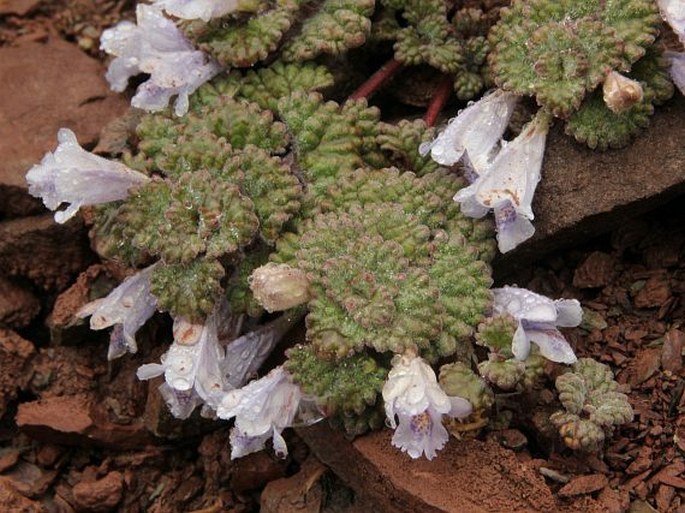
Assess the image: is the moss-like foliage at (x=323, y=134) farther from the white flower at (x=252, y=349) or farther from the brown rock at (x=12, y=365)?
the brown rock at (x=12, y=365)

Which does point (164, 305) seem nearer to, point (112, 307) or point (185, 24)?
point (112, 307)

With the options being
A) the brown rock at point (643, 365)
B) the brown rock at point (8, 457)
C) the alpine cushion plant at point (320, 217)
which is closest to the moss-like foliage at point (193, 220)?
the alpine cushion plant at point (320, 217)

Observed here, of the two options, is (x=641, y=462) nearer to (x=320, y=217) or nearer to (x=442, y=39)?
(x=320, y=217)

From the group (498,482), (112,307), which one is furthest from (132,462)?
(498,482)

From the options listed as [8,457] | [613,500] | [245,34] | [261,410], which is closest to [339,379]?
[261,410]

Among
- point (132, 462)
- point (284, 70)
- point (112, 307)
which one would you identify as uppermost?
point (284, 70)

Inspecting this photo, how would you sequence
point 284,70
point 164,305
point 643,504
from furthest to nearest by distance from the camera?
point 284,70, point 164,305, point 643,504

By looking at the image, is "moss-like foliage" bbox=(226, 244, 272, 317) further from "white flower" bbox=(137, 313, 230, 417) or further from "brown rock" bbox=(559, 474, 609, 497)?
"brown rock" bbox=(559, 474, 609, 497)
